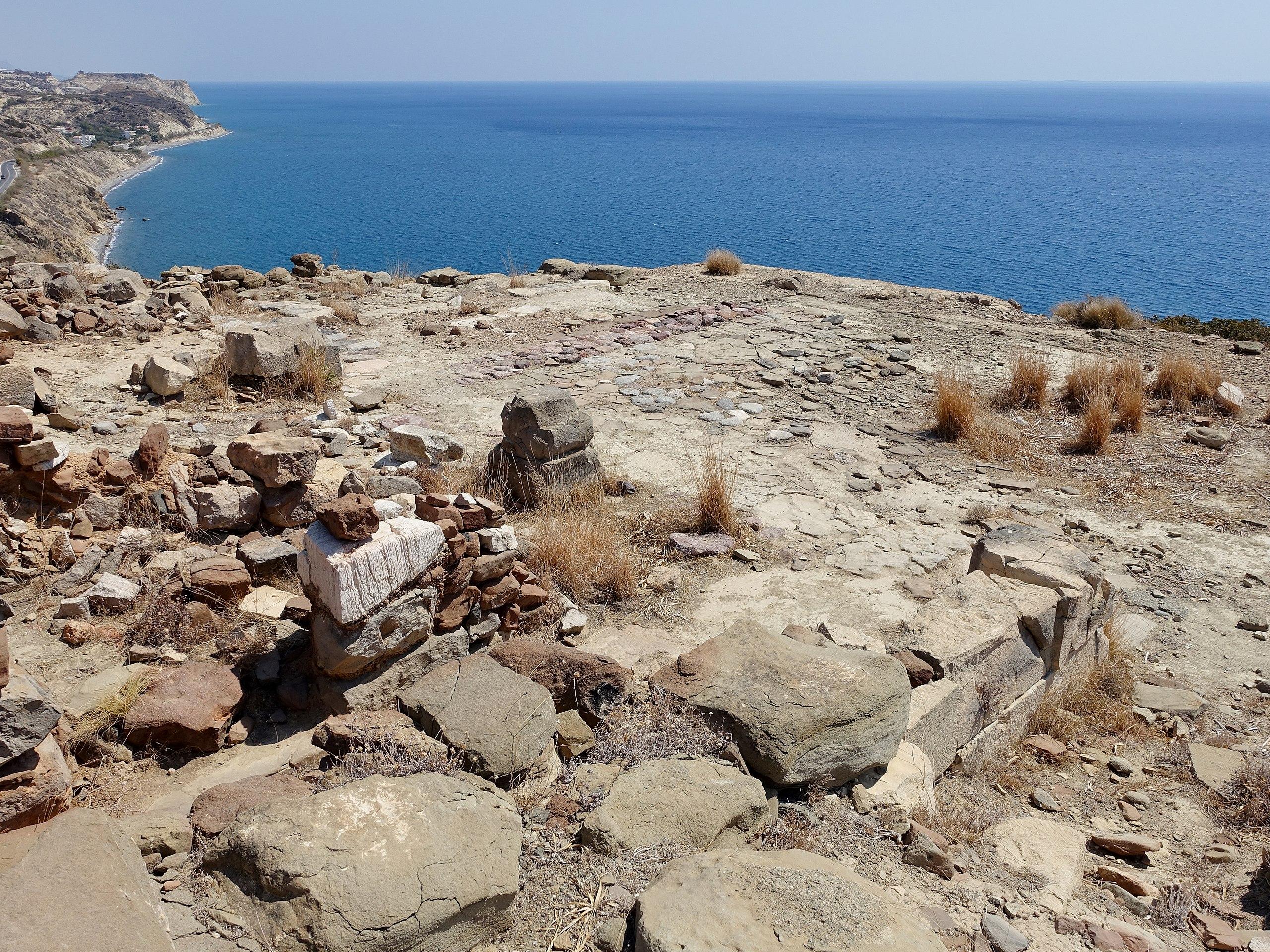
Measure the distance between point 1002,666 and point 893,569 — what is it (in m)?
1.58

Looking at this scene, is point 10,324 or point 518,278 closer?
point 10,324

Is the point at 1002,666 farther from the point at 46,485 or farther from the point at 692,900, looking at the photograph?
the point at 46,485

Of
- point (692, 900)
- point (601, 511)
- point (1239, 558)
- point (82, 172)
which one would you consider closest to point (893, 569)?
point (601, 511)

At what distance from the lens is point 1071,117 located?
444 feet

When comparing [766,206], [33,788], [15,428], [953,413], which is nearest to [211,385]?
[15,428]

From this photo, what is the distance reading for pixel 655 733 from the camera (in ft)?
12.1

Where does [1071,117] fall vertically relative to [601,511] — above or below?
above

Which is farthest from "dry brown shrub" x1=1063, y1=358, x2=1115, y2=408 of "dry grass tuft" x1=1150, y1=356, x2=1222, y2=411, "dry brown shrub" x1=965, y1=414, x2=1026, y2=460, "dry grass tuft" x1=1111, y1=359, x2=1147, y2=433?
"dry brown shrub" x1=965, y1=414, x2=1026, y2=460

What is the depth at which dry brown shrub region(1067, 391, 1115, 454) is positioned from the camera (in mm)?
8336

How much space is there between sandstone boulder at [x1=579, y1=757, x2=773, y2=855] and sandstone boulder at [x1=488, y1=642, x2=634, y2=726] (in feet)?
1.66

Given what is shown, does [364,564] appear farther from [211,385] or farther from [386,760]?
[211,385]

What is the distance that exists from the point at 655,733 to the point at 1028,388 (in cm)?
760

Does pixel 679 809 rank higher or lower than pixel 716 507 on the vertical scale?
higher

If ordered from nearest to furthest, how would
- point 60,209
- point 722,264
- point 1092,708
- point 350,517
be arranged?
point 350,517
point 1092,708
point 722,264
point 60,209
